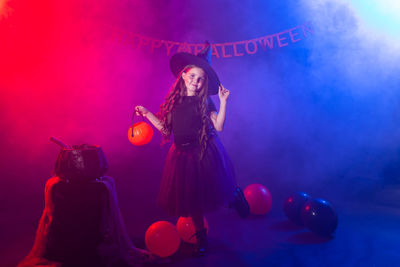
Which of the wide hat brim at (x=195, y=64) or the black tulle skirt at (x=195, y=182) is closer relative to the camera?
the black tulle skirt at (x=195, y=182)

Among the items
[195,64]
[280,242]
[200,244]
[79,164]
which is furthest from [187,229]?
[195,64]

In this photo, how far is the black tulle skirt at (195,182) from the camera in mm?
2627

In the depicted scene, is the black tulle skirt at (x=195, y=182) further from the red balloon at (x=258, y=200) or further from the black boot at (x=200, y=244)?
the red balloon at (x=258, y=200)

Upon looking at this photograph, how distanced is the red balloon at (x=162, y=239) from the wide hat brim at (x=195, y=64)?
1287mm

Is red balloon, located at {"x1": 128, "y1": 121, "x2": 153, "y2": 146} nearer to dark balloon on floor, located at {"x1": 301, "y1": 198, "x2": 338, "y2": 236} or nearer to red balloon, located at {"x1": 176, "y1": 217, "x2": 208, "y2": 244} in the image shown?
red balloon, located at {"x1": 176, "y1": 217, "x2": 208, "y2": 244}

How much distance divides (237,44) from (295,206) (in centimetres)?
249

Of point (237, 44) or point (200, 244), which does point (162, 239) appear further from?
point (237, 44)

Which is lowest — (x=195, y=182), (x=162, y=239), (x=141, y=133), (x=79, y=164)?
(x=162, y=239)

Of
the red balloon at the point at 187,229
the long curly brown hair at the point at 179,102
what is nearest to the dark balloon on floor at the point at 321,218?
the red balloon at the point at 187,229

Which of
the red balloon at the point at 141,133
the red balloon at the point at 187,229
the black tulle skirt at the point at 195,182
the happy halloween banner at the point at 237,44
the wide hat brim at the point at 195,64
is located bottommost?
the red balloon at the point at 187,229

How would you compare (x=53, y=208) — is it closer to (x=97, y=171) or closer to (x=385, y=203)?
(x=97, y=171)

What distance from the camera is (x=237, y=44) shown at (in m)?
4.59

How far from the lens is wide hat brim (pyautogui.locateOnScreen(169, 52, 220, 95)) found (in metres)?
2.77

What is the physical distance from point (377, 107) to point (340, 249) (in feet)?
Result: 9.36
